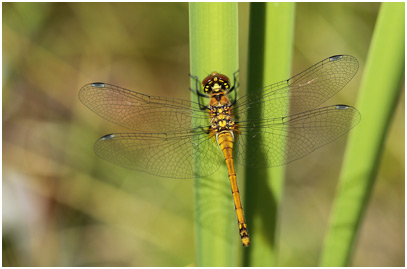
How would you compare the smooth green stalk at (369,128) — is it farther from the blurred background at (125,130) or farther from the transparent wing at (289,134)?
the blurred background at (125,130)

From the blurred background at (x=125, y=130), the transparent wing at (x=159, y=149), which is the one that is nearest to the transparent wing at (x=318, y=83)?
the transparent wing at (x=159, y=149)

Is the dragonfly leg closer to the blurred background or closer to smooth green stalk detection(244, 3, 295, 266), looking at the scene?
smooth green stalk detection(244, 3, 295, 266)

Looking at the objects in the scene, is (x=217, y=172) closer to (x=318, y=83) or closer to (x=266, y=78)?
(x=266, y=78)

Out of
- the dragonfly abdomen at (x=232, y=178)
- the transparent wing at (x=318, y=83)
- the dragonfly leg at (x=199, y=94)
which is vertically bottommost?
the dragonfly abdomen at (x=232, y=178)

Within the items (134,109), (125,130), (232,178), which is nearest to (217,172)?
(232,178)

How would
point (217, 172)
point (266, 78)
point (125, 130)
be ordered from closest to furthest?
point (266, 78), point (217, 172), point (125, 130)

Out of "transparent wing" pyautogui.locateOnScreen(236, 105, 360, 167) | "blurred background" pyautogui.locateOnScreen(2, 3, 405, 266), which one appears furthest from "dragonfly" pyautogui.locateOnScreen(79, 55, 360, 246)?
"blurred background" pyautogui.locateOnScreen(2, 3, 405, 266)
